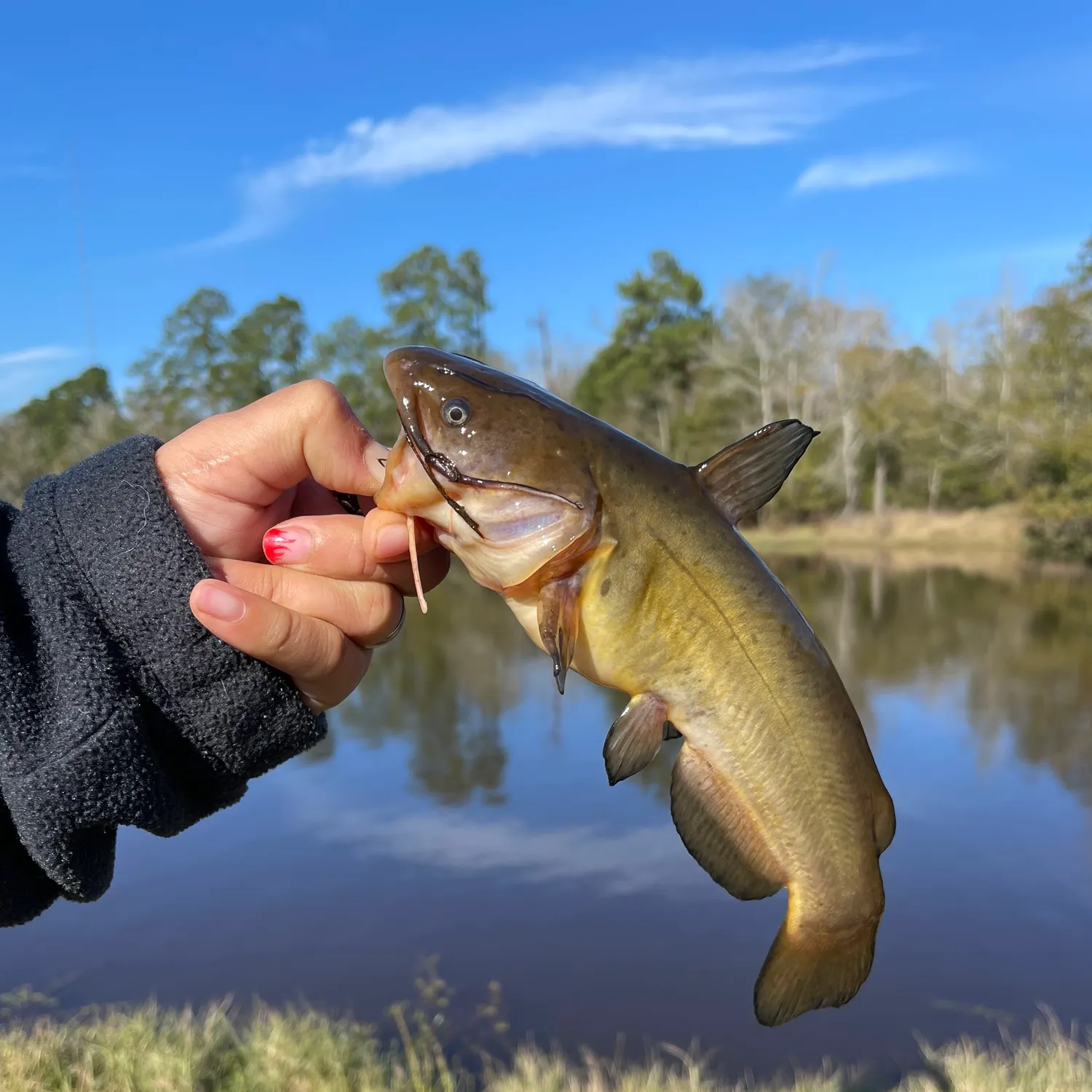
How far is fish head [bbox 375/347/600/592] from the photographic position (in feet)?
5.38

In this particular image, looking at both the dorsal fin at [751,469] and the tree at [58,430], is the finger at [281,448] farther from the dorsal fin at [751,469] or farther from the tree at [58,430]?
the tree at [58,430]

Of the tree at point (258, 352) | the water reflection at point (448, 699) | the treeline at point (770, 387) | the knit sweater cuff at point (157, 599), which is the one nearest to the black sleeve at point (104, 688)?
the knit sweater cuff at point (157, 599)

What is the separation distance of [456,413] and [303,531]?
1.69 feet

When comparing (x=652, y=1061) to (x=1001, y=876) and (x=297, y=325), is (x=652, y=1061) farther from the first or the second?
(x=297, y=325)

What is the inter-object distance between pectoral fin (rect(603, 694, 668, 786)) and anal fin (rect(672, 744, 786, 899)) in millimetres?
97

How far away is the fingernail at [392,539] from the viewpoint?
6.15 ft

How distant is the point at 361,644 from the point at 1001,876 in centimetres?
653

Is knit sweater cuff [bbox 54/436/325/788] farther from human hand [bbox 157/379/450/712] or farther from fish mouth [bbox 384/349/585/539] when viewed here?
fish mouth [bbox 384/349/585/539]

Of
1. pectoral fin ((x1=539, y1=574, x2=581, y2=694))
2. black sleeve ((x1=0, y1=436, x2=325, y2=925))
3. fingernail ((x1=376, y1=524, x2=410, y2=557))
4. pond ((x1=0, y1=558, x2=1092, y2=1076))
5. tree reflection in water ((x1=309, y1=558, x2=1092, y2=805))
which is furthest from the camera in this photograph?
tree reflection in water ((x1=309, y1=558, x2=1092, y2=805))

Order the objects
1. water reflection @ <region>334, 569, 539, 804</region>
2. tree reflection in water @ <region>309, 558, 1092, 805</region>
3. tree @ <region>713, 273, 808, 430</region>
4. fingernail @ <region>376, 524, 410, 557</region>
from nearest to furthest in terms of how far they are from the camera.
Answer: fingernail @ <region>376, 524, 410, 557</region> → water reflection @ <region>334, 569, 539, 804</region> → tree reflection in water @ <region>309, 558, 1092, 805</region> → tree @ <region>713, 273, 808, 430</region>

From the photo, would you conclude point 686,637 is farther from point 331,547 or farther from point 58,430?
point 58,430

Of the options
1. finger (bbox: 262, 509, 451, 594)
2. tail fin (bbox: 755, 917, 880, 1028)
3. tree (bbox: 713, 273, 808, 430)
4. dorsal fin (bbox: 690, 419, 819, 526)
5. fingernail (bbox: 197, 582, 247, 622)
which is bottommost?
tail fin (bbox: 755, 917, 880, 1028)

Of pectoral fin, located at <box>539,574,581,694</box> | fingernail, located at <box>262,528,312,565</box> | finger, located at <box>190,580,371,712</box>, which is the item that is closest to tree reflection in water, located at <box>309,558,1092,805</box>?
finger, located at <box>190,580,371,712</box>

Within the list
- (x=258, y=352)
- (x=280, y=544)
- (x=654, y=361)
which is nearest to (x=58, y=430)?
(x=258, y=352)
